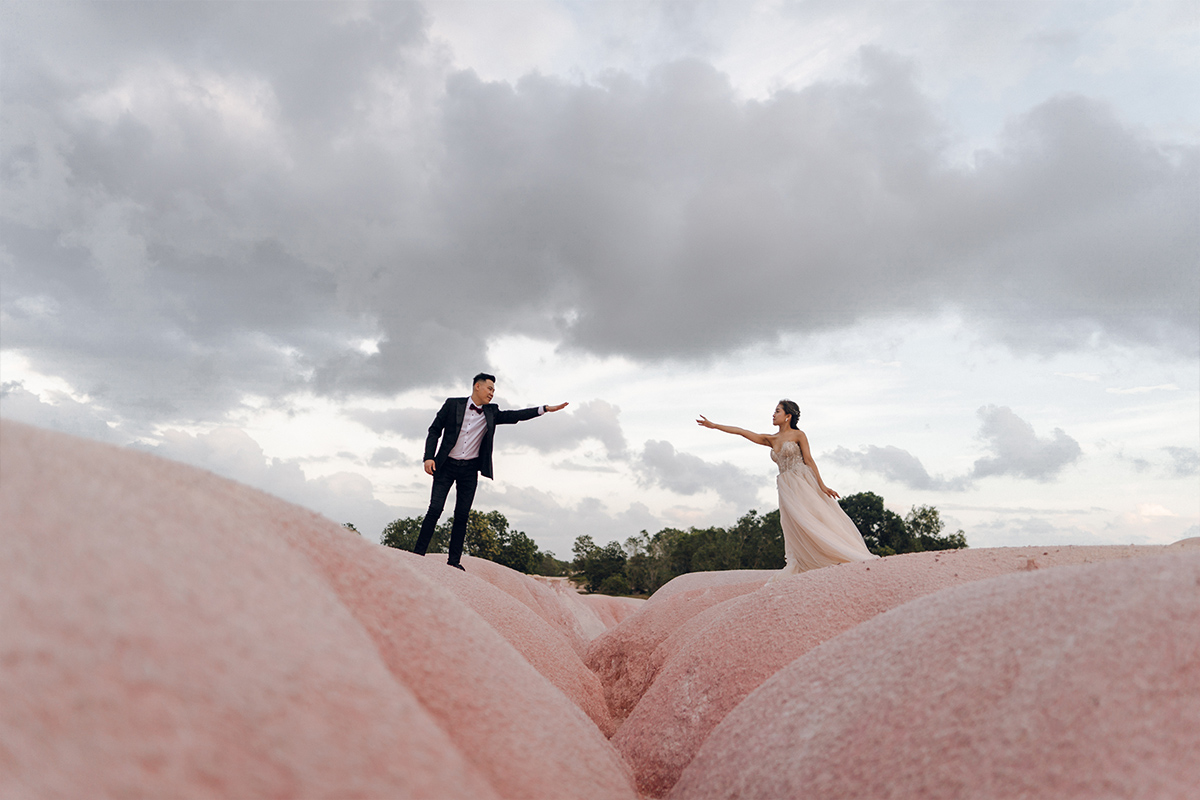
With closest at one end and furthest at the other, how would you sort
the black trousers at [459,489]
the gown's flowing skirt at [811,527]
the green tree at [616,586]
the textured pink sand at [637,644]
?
1. the textured pink sand at [637,644]
2. the black trousers at [459,489]
3. the gown's flowing skirt at [811,527]
4. the green tree at [616,586]

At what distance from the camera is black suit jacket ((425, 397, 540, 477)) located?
30.8ft

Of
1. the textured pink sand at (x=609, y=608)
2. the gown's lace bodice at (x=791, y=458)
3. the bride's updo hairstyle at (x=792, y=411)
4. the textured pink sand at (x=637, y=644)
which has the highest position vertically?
the bride's updo hairstyle at (x=792, y=411)

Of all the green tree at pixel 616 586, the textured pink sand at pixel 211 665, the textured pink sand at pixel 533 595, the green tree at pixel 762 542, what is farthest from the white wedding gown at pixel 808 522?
the green tree at pixel 616 586

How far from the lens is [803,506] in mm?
10609

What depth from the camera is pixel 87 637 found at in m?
1.59

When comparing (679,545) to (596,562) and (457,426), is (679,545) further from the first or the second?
(457,426)

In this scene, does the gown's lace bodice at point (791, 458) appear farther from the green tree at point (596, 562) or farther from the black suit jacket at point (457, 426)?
the green tree at point (596, 562)

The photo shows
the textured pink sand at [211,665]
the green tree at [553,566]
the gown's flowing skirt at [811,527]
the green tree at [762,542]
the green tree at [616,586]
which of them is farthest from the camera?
the green tree at [553,566]

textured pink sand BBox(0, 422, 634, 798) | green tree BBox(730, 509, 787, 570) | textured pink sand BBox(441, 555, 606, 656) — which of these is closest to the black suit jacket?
textured pink sand BBox(441, 555, 606, 656)

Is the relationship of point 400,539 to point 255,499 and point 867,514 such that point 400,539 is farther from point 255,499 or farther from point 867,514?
point 255,499

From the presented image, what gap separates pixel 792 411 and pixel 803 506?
160 centimetres

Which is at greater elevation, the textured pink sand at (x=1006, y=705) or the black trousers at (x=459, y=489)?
the black trousers at (x=459, y=489)

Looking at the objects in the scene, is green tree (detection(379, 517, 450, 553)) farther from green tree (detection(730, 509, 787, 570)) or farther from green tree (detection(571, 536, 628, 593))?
green tree (detection(730, 509, 787, 570))

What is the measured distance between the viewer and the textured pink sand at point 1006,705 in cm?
197
